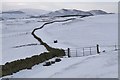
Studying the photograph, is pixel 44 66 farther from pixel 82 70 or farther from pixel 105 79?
pixel 105 79

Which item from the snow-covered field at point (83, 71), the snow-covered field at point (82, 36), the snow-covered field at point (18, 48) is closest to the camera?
the snow-covered field at point (83, 71)

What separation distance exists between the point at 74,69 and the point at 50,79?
209 cm

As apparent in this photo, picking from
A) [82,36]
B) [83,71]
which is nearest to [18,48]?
[82,36]

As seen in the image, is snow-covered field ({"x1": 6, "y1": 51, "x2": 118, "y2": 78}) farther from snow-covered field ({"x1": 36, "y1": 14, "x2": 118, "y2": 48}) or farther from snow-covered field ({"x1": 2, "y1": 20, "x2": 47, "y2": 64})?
snow-covered field ({"x1": 36, "y1": 14, "x2": 118, "y2": 48})

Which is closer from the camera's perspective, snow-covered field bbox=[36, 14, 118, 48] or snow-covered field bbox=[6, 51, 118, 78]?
snow-covered field bbox=[6, 51, 118, 78]

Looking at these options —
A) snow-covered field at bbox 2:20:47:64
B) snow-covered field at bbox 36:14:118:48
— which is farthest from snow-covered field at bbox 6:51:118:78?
snow-covered field at bbox 36:14:118:48

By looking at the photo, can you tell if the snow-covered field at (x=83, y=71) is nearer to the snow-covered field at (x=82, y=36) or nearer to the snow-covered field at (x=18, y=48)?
the snow-covered field at (x=18, y=48)

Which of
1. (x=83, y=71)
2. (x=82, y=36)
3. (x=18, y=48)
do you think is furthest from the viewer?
(x=82, y=36)

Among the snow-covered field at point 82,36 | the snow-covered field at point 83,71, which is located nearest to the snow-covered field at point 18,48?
the snow-covered field at point 82,36

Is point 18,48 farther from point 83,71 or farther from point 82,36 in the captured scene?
point 83,71

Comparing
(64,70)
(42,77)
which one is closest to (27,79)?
(42,77)

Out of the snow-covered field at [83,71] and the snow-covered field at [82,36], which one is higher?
the snow-covered field at [82,36]

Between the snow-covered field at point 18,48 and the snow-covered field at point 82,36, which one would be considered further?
the snow-covered field at point 82,36

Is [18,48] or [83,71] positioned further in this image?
[18,48]
